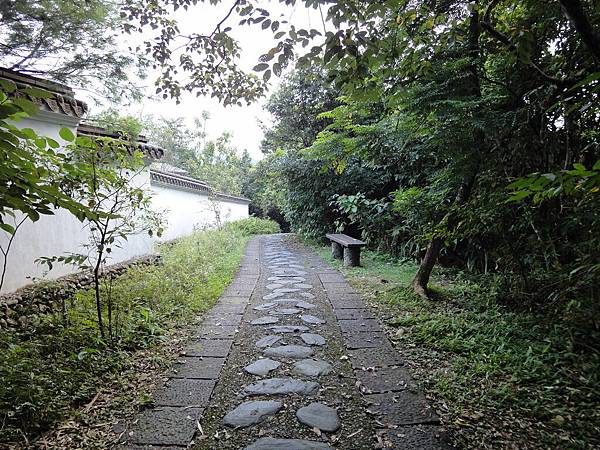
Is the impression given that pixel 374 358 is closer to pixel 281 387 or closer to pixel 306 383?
pixel 306 383

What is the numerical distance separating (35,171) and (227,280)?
16.2 feet

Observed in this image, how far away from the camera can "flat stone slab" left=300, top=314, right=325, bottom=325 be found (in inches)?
160

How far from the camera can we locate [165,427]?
2176 millimetres

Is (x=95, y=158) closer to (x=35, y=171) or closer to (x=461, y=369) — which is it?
(x=35, y=171)

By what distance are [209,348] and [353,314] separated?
1833mm

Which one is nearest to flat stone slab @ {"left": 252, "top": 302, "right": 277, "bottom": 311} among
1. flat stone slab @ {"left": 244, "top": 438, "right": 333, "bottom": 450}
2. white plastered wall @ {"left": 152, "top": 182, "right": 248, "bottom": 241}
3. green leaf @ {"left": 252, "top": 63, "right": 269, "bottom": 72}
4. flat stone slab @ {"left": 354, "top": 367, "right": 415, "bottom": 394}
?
flat stone slab @ {"left": 354, "top": 367, "right": 415, "bottom": 394}

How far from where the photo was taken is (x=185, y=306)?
4.55 meters

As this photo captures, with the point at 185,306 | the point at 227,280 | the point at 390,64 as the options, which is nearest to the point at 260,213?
the point at 227,280

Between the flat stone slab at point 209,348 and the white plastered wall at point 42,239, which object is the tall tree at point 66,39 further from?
the flat stone slab at point 209,348

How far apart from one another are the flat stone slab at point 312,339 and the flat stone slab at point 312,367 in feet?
1.24

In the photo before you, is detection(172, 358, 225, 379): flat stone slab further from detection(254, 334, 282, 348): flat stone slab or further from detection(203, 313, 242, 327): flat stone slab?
detection(203, 313, 242, 327): flat stone slab

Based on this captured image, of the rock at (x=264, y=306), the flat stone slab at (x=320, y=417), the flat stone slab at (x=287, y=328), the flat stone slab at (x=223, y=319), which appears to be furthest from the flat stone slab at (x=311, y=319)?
the flat stone slab at (x=320, y=417)

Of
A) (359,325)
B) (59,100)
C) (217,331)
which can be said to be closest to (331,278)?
(359,325)

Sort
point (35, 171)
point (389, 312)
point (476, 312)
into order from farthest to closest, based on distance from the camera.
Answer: point (389, 312) → point (476, 312) → point (35, 171)
